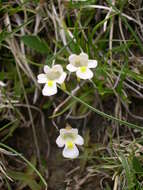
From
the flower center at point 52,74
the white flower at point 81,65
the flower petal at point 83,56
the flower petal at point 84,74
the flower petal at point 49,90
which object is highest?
the flower petal at point 83,56

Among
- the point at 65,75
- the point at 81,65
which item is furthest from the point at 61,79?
the point at 81,65

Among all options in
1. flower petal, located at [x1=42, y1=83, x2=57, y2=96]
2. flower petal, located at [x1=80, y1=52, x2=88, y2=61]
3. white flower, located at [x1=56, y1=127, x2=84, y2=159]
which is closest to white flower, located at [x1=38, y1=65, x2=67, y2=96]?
flower petal, located at [x1=42, y1=83, x2=57, y2=96]

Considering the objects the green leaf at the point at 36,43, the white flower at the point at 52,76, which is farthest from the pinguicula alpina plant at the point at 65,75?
the green leaf at the point at 36,43

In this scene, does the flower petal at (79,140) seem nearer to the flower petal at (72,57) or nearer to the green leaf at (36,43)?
the flower petal at (72,57)

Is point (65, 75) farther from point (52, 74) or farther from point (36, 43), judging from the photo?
point (36, 43)

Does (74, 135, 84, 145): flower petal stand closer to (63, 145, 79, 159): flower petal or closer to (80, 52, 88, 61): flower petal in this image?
(63, 145, 79, 159): flower petal

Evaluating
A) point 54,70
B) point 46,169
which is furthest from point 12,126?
point 54,70

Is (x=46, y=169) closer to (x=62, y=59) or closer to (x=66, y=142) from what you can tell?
(x=66, y=142)
